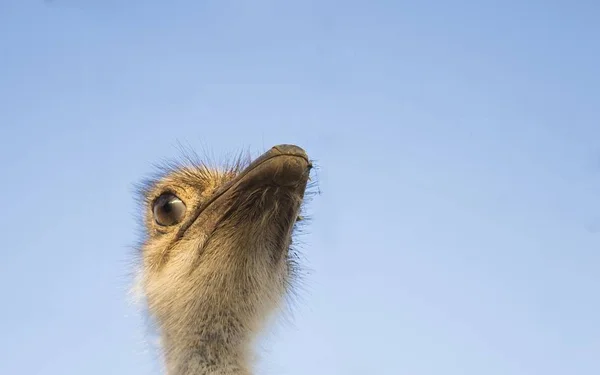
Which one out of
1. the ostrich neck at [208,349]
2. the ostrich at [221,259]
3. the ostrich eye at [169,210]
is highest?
the ostrich eye at [169,210]

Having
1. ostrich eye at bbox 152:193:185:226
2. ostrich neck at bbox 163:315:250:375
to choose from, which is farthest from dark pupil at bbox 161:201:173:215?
ostrich neck at bbox 163:315:250:375

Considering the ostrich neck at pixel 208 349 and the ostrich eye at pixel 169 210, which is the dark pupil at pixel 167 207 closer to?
the ostrich eye at pixel 169 210

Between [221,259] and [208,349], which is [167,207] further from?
[208,349]

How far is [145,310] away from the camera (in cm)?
594

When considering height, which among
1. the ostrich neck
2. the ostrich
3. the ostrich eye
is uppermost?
the ostrich eye

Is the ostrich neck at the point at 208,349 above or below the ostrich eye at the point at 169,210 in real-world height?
below

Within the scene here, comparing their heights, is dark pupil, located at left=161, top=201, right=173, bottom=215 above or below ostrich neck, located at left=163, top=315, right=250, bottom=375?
above

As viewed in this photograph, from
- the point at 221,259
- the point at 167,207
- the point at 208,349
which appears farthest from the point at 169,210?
the point at 208,349

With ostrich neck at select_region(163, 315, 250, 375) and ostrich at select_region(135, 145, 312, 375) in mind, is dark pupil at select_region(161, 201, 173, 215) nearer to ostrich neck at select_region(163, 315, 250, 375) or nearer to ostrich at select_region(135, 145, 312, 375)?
ostrich at select_region(135, 145, 312, 375)

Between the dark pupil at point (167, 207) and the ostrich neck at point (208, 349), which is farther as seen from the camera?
the dark pupil at point (167, 207)

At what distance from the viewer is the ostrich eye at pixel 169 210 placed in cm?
588

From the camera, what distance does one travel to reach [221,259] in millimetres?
5520

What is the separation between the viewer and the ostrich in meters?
5.18

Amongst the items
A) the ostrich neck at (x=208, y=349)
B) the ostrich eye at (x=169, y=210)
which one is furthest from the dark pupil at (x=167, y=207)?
the ostrich neck at (x=208, y=349)
